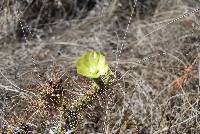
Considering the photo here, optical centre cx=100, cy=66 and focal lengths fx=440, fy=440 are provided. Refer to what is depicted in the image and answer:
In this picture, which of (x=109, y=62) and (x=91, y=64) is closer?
(x=91, y=64)

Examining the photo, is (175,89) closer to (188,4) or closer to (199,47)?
(199,47)

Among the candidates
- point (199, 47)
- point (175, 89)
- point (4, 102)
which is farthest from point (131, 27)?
point (4, 102)

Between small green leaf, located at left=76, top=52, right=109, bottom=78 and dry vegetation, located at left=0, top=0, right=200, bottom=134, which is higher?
small green leaf, located at left=76, top=52, right=109, bottom=78

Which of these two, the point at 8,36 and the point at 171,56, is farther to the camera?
the point at 8,36

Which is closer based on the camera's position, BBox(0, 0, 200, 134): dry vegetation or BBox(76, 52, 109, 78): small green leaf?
BBox(76, 52, 109, 78): small green leaf

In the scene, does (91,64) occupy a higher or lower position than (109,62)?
higher
